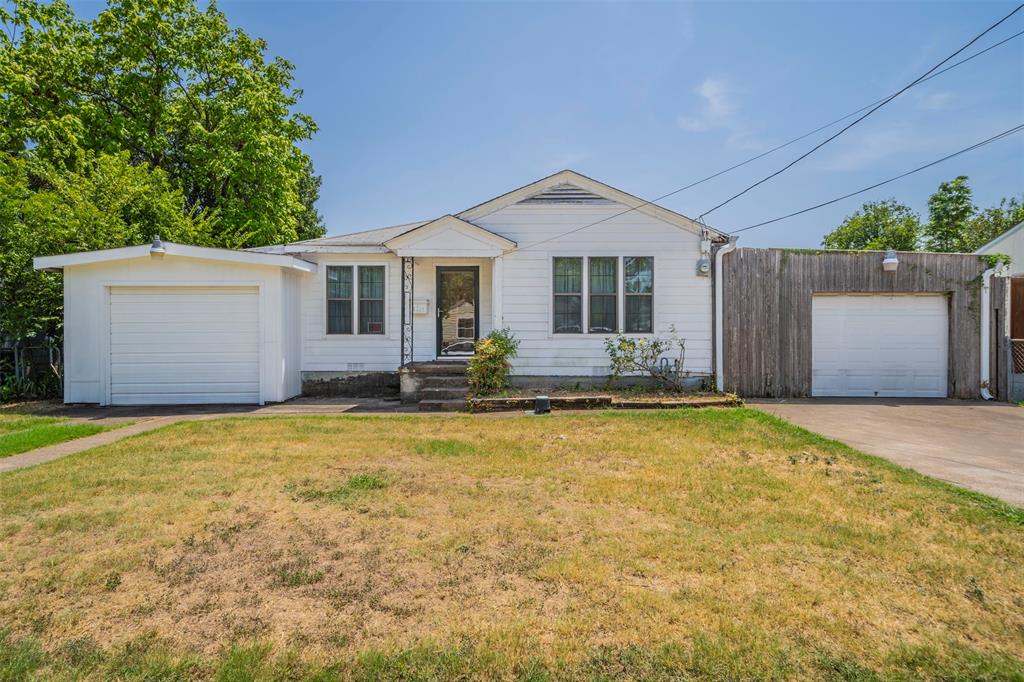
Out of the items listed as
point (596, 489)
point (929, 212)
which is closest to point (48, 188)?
point (596, 489)

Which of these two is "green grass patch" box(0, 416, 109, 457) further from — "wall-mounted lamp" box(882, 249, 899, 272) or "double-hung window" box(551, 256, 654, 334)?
A: "wall-mounted lamp" box(882, 249, 899, 272)

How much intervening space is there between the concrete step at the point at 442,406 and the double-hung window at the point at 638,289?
4.16 metres

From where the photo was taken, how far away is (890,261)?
10.1 m

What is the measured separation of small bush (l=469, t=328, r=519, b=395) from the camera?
31.1 ft

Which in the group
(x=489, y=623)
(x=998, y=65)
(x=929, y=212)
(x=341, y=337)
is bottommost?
(x=489, y=623)

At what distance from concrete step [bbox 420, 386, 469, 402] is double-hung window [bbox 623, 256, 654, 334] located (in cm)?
395

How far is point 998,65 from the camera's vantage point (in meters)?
8.04

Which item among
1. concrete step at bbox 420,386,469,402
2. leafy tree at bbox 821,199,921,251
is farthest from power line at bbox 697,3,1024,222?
leafy tree at bbox 821,199,921,251

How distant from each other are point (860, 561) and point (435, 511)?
118 inches

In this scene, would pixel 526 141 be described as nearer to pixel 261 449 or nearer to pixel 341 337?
pixel 341 337

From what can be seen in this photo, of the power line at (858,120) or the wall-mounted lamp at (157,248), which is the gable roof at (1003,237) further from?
the wall-mounted lamp at (157,248)

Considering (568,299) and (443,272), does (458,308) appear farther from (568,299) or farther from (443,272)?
(568,299)

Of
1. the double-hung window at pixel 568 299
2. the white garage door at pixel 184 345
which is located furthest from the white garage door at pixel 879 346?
the white garage door at pixel 184 345

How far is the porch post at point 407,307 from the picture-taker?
35.5 ft
